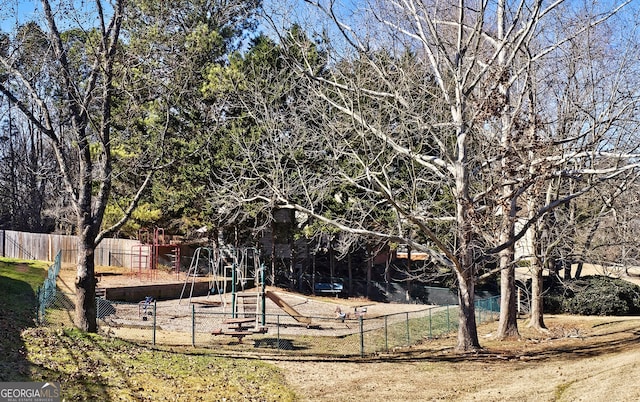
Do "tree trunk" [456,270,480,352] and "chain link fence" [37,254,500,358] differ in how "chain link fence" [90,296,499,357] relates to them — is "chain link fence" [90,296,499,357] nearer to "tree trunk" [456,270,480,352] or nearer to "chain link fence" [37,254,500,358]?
"chain link fence" [37,254,500,358]

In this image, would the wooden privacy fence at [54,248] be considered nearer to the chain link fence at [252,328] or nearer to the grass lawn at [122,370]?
the chain link fence at [252,328]

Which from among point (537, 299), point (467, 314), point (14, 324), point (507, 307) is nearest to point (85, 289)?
point (14, 324)

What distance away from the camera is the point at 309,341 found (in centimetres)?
1894

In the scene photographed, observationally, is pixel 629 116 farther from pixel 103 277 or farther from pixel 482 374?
pixel 103 277

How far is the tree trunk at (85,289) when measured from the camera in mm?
13750

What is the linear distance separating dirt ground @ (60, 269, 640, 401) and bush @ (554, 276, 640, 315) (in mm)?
7614

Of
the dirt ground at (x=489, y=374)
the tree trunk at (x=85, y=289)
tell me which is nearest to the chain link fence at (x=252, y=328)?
the tree trunk at (x=85, y=289)

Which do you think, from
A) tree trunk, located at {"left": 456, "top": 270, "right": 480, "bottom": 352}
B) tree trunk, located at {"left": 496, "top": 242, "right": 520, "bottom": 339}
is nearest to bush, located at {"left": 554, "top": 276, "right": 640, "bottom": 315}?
tree trunk, located at {"left": 496, "top": 242, "right": 520, "bottom": 339}

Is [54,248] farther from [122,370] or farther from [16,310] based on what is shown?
[122,370]

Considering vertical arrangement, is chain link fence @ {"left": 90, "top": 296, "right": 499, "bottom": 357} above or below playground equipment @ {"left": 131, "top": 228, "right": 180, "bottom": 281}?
below

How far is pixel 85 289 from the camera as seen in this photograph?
13844 millimetres

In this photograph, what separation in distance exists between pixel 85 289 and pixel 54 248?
25.6 metres

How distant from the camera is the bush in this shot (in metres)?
27.6

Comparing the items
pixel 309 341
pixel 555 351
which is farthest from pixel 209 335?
pixel 555 351
